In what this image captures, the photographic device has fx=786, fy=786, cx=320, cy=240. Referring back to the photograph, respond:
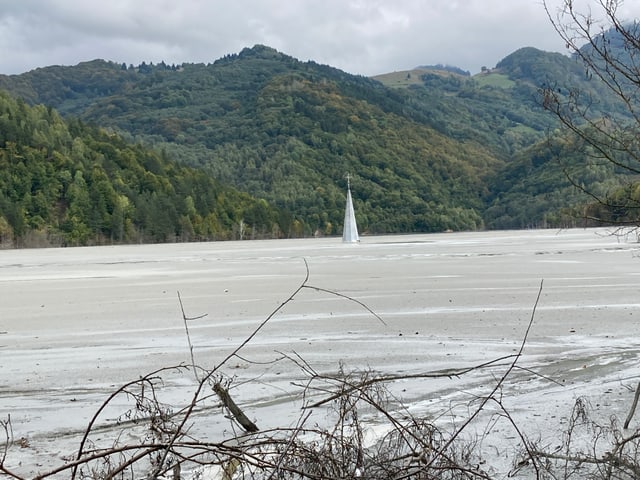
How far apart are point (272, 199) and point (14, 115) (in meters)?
63.6

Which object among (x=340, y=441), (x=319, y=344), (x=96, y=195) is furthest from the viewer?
(x=96, y=195)

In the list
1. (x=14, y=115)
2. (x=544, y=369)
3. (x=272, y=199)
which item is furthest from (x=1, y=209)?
(x=544, y=369)

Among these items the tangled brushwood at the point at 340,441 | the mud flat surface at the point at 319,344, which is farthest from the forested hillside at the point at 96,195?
the tangled brushwood at the point at 340,441

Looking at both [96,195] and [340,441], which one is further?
[96,195]

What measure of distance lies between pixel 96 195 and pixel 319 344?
112 metres

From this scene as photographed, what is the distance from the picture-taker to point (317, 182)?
184000 millimetres

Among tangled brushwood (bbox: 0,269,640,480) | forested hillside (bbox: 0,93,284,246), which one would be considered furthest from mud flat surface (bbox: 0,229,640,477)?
forested hillside (bbox: 0,93,284,246)

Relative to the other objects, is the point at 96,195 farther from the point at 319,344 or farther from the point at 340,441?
the point at 340,441

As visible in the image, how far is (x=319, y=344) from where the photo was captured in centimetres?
1128

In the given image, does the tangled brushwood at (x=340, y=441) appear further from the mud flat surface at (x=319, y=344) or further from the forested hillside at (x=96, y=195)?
the forested hillside at (x=96, y=195)

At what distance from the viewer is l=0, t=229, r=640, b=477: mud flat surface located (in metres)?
7.18

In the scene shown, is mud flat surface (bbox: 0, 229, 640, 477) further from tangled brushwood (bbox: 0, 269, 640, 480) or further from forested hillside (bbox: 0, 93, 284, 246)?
forested hillside (bbox: 0, 93, 284, 246)

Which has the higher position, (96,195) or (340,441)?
(96,195)

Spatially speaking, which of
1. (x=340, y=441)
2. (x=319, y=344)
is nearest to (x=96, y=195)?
(x=319, y=344)
